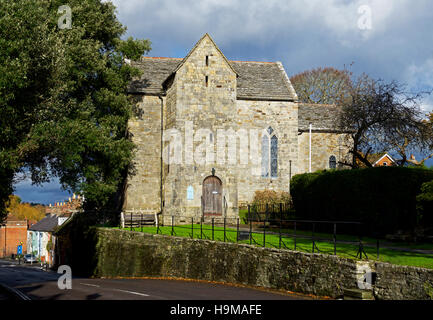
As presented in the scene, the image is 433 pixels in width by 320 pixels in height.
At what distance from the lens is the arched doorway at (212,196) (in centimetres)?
3266

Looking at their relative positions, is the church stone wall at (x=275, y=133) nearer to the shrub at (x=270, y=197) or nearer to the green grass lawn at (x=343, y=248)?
the shrub at (x=270, y=197)

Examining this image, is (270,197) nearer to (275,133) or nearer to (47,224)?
(275,133)

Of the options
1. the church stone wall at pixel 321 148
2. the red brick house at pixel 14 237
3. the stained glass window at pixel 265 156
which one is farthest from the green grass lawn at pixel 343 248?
the red brick house at pixel 14 237

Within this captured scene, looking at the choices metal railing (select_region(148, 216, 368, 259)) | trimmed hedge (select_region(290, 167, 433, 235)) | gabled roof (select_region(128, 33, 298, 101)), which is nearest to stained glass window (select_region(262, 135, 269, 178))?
gabled roof (select_region(128, 33, 298, 101))

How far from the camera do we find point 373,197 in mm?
23375

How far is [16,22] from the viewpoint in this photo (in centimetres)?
1984

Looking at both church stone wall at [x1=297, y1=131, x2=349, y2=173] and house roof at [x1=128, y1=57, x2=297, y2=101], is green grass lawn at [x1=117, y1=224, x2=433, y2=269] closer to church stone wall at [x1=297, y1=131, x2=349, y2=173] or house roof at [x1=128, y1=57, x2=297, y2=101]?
church stone wall at [x1=297, y1=131, x2=349, y2=173]

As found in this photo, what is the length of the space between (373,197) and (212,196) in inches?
488

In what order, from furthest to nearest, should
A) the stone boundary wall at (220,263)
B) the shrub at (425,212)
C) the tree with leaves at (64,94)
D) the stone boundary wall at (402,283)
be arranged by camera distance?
the shrub at (425,212)
the tree with leaves at (64,94)
the stone boundary wall at (220,263)
the stone boundary wall at (402,283)

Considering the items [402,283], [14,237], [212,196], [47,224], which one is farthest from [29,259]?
[402,283]

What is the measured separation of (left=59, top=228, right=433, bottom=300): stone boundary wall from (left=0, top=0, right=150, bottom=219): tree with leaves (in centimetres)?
472

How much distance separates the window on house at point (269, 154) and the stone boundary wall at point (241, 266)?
13950mm

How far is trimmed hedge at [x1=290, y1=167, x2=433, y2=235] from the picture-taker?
22062 millimetres
